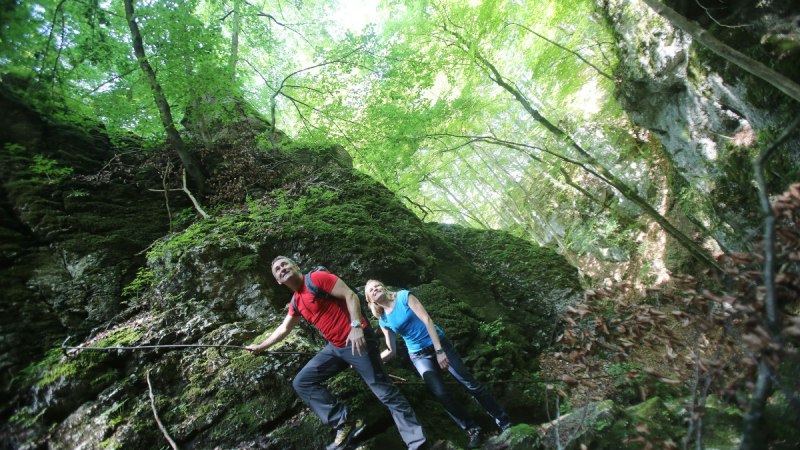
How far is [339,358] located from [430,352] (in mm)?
948

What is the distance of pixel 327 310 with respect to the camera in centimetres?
384

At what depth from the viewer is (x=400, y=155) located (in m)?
8.56

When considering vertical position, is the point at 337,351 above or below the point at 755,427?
above

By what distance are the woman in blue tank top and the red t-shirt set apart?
16.2 inches

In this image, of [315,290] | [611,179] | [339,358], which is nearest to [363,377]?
[339,358]

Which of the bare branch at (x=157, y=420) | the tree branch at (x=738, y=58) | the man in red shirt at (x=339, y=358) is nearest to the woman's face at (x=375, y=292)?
the man in red shirt at (x=339, y=358)

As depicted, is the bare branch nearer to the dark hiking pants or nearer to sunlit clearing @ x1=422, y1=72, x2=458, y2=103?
the dark hiking pants

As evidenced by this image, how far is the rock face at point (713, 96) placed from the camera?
5207 millimetres

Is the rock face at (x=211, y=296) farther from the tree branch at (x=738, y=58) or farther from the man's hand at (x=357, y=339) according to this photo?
the tree branch at (x=738, y=58)

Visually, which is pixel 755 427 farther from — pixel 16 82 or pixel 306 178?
pixel 16 82

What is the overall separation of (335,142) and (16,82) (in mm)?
6602

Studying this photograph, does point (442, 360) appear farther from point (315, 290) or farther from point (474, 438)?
point (315, 290)

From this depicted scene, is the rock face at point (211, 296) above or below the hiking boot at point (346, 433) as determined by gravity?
above

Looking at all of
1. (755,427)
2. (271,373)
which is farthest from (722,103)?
(271,373)
